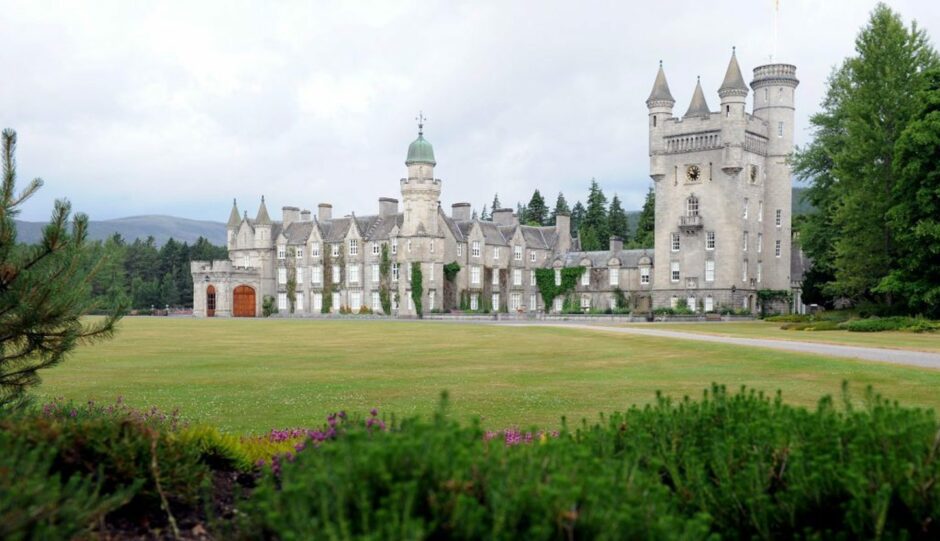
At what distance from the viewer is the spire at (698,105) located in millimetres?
72500

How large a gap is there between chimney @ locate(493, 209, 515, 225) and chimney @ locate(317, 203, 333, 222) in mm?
18979

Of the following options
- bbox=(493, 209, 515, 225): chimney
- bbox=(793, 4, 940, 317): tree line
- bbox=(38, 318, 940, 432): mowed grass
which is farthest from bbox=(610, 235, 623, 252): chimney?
bbox=(38, 318, 940, 432): mowed grass

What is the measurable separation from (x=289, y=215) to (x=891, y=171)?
6675 cm

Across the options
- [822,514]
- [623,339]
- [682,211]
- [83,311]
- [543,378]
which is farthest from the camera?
[682,211]

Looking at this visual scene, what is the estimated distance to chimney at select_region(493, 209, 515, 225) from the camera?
9138 cm

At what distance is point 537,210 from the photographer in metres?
129

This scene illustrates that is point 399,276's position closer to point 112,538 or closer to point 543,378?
point 543,378

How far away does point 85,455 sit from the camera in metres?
6.50

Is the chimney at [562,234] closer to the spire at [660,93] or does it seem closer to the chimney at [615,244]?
the chimney at [615,244]

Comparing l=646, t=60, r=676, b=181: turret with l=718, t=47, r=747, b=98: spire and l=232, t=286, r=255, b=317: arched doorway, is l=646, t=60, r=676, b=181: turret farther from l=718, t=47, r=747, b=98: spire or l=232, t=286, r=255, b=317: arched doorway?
l=232, t=286, r=255, b=317: arched doorway

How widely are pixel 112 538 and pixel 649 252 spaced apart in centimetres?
7915

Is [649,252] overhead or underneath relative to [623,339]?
overhead

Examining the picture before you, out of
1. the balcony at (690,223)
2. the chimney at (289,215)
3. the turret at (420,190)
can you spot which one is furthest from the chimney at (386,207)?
the balcony at (690,223)

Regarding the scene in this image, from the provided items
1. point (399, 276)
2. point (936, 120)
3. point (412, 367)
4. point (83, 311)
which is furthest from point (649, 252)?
point (83, 311)
